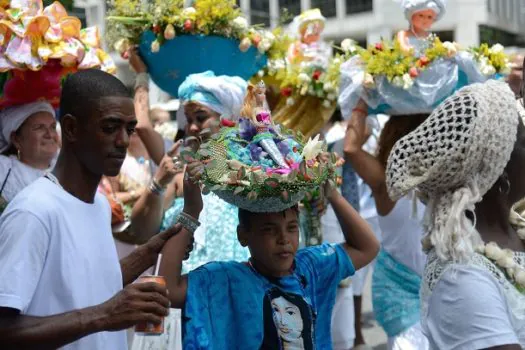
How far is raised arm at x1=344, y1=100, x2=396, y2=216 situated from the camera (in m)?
4.88

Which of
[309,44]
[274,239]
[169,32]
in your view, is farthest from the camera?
[309,44]

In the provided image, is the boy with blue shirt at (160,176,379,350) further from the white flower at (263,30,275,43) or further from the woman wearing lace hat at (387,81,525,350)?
the white flower at (263,30,275,43)

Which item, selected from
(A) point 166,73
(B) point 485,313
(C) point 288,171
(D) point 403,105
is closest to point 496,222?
(B) point 485,313

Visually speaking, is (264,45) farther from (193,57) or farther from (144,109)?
(144,109)

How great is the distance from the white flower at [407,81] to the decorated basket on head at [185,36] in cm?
98

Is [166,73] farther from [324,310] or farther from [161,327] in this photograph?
[161,327]

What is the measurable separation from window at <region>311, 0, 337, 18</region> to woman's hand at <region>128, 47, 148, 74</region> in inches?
939

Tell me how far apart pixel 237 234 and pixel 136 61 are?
2.23 metres

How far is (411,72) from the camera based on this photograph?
477 centimetres

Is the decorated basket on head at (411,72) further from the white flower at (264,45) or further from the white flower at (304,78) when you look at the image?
the white flower at (304,78)

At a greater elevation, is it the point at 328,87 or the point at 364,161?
the point at 328,87

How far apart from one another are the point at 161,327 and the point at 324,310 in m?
1.05

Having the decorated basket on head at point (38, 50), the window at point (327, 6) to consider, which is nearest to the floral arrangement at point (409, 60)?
the decorated basket on head at point (38, 50)

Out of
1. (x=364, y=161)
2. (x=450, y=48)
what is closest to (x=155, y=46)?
(x=364, y=161)
